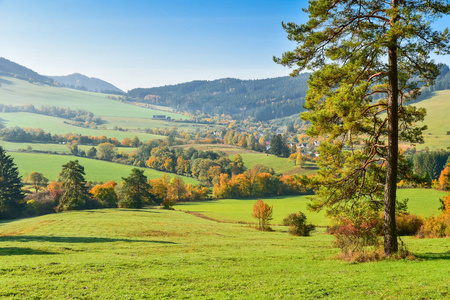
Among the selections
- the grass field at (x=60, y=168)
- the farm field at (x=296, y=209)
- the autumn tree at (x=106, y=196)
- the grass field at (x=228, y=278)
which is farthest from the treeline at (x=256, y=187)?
the grass field at (x=228, y=278)

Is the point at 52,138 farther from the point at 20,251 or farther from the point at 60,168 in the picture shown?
the point at 20,251

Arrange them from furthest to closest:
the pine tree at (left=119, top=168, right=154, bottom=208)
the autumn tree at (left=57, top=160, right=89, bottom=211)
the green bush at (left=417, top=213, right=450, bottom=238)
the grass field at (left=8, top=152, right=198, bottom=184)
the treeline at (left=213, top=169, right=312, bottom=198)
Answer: the grass field at (left=8, top=152, right=198, bottom=184), the treeline at (left=213, top=169, right=312, bottom=198), the pine tree at (left=119, top=168, right=154, bottom=208), the autumn tree at (left=57, top=160, right=89, bottom=211), the green bush at (left=417, top=213, right=450, bottom=238)

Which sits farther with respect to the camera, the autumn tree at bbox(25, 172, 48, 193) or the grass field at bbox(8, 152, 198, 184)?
the grass field at bbox(8, 152, 198, 184)

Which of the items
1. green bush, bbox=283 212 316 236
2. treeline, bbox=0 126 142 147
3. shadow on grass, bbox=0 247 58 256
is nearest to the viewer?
shadow on grass, bbox=0 247 58 256

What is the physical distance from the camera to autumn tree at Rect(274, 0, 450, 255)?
51.1 ft

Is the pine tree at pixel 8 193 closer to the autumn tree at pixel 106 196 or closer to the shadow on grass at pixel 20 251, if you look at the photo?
the autumn tree at pixel 106 196

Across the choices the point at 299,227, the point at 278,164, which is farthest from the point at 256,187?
the point at 299,227

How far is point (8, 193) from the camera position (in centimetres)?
7494

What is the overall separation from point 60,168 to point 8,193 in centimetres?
5181

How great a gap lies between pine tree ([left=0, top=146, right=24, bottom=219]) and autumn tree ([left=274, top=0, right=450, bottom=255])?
80310mm

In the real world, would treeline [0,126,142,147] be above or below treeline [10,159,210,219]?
above

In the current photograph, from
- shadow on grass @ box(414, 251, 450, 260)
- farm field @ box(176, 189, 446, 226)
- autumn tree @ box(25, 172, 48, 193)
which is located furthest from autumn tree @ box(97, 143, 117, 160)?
shadow on grass @ box(414, 251, 450, 260)

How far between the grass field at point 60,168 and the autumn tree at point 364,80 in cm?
11011

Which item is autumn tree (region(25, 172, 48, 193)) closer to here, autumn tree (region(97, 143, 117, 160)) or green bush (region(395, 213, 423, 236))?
autumn tree (region(97, 143, 117, 160))
